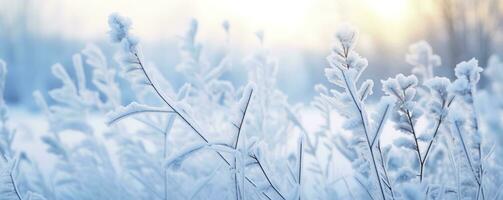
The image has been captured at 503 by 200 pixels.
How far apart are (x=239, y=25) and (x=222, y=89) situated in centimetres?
772

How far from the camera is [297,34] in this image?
905cm

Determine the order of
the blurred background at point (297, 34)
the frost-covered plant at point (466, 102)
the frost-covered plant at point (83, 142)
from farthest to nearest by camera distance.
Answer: the blurred background at point (297, 34) → the frost-covered plant at point (83, 142) → the frost-covered plant at point (466, 102)

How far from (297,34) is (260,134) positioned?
7.44 metres

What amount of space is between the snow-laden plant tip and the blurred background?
595 cm

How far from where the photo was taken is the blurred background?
8.96 meters

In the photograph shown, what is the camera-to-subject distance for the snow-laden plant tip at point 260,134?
37.7 inches

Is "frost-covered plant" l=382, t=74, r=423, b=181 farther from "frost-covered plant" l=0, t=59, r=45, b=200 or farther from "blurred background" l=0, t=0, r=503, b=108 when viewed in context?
"blurred background" l=0, t=0, r=503, b=108

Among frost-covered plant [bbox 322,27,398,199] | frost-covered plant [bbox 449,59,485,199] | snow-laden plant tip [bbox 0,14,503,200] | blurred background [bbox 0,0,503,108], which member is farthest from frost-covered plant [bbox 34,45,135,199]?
blurred background [bbox 0,0,503,108]

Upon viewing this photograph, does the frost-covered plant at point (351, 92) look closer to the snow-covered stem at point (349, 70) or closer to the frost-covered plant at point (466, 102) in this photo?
the snow-covered stem at point (349, 70)

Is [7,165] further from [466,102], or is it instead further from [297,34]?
[297,34]

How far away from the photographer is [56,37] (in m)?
9.94

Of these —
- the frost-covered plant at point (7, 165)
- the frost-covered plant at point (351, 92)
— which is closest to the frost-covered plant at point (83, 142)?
the frost-covered plant at point (7, 165)

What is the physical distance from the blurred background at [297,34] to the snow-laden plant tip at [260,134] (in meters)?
5.95

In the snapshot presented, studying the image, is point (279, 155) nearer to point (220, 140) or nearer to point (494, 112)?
point (220, 140)
